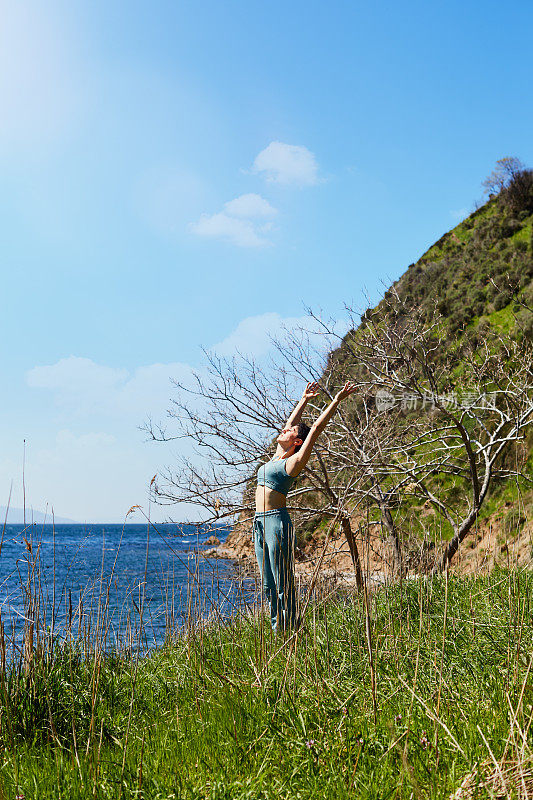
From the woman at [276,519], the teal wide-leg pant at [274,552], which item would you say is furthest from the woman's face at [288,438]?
the teal wide-leg pant at [274,552]

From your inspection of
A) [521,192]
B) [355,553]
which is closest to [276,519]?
[355,553]

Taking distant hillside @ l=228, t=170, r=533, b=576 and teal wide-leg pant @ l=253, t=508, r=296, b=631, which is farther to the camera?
distant hillside @ l=228, t=170, r=533, b=576

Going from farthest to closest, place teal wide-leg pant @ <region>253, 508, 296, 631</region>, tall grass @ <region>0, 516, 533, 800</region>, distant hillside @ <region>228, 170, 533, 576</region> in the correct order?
distant hillside @ <region>228, 170, 533, 576</region>, teal wide-leg pant @ <region>253, 508, 296, 631</region>, tall grass @ <region>0, 516, 533, 800</region>

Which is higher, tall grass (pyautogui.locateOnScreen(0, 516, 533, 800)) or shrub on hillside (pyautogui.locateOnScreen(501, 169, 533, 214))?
shrub on hillside (pyautogui.locateOnScreen(501, 169, 533, 214))

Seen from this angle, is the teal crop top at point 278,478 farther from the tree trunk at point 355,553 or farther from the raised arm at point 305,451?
the tree trunk at point 355,553

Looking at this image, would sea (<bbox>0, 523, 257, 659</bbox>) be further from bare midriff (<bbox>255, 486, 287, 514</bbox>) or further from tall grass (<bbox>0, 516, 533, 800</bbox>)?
bare midriff (<bbox>255, 486, 287, 514</bbox>)

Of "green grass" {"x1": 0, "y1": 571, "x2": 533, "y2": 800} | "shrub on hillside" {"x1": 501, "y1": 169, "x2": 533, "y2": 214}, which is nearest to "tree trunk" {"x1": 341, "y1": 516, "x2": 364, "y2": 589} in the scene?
"green grass" {"x1": 0, "y1": 571, "x2": 533, "y2": 800}

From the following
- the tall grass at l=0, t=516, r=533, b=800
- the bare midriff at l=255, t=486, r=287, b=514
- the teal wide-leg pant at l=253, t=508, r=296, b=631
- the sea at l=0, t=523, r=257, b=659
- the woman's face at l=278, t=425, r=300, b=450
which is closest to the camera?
the tall grass at l=0, t=516, r=533, b=800

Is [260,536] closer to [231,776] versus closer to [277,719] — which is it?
[277,719]

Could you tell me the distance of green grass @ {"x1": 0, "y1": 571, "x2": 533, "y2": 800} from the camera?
2.14m

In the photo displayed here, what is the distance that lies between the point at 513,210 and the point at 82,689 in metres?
A: 40.0

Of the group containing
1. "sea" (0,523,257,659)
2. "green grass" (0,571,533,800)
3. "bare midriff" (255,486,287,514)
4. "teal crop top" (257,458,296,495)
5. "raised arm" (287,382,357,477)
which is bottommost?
"green grass" (0,571,533,800)

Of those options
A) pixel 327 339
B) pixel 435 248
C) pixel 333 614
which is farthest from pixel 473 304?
pixel 333 614

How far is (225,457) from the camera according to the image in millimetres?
8102
